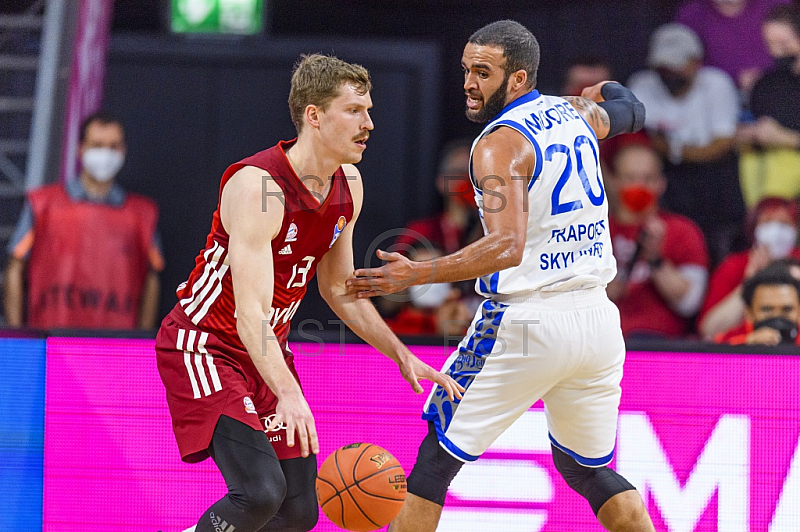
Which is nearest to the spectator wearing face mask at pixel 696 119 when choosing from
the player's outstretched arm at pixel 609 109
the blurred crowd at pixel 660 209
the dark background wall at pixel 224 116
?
the blurred crowd at pixel 660 209

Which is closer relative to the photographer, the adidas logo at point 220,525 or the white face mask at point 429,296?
the adidas logo at point 220,525

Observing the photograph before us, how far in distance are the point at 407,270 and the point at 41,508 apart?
224 centimetres

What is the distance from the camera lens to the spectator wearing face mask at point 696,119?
22.1 feet

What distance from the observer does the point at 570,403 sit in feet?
12.4

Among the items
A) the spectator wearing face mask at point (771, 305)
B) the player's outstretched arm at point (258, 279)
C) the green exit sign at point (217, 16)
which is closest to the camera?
the player's outstretched arm at point (258, 279)

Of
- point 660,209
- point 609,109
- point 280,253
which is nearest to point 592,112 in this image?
point 609,109

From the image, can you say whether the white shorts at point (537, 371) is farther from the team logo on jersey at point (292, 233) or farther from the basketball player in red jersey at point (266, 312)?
the team logo on jersey at point (292, 233)

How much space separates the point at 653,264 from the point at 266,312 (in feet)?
11.0

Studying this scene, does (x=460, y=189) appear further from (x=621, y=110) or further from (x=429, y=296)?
(x=621, y=110)

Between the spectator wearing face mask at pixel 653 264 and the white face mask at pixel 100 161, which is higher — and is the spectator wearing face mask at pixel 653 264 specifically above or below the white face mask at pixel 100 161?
below

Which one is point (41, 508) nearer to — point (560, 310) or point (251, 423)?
point (251, 423)

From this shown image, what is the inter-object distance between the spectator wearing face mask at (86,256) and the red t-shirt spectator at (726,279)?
3.55m

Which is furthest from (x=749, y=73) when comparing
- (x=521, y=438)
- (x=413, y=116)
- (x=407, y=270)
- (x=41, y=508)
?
(x=41, y=508)

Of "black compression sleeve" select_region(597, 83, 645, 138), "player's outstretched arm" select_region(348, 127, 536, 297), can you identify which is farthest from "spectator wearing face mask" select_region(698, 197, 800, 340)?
"player's outstretched arm" select_region(348, 127, 536, 297)
